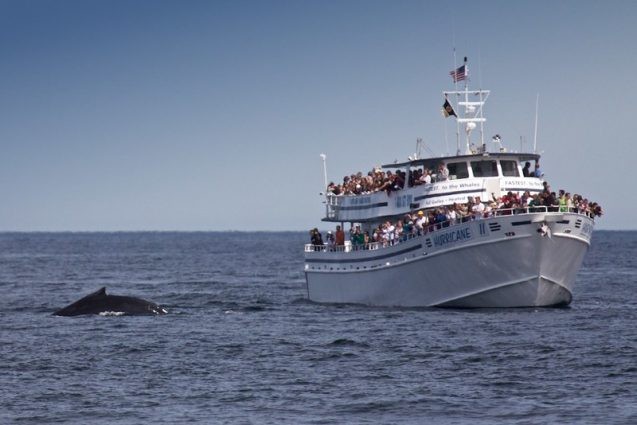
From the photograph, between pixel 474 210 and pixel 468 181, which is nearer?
pixel 474 210

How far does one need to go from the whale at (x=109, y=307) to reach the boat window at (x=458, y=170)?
479 inches

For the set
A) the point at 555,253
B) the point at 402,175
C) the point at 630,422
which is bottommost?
the point at 630,422

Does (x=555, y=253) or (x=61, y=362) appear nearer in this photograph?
(x=61, y=362)

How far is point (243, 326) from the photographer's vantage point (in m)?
41.2

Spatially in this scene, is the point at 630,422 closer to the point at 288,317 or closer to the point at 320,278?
the point at 288,317

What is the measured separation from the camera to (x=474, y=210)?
139 ft

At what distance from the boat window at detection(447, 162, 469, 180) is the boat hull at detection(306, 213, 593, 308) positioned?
389 centimetres

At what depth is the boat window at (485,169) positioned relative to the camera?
153 ft

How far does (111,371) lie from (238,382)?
3.76 meters

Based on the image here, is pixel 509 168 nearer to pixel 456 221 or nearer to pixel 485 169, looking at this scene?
pixel 485 169

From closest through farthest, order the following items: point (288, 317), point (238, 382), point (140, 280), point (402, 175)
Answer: point (238, 382) → point (288, 317) → point (402, 175) → point (140, 280)

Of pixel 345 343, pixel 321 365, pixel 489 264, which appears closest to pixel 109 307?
pixel 345 343

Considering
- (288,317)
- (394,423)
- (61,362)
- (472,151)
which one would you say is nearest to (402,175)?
(472,151)

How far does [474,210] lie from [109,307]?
1372 centimetres
